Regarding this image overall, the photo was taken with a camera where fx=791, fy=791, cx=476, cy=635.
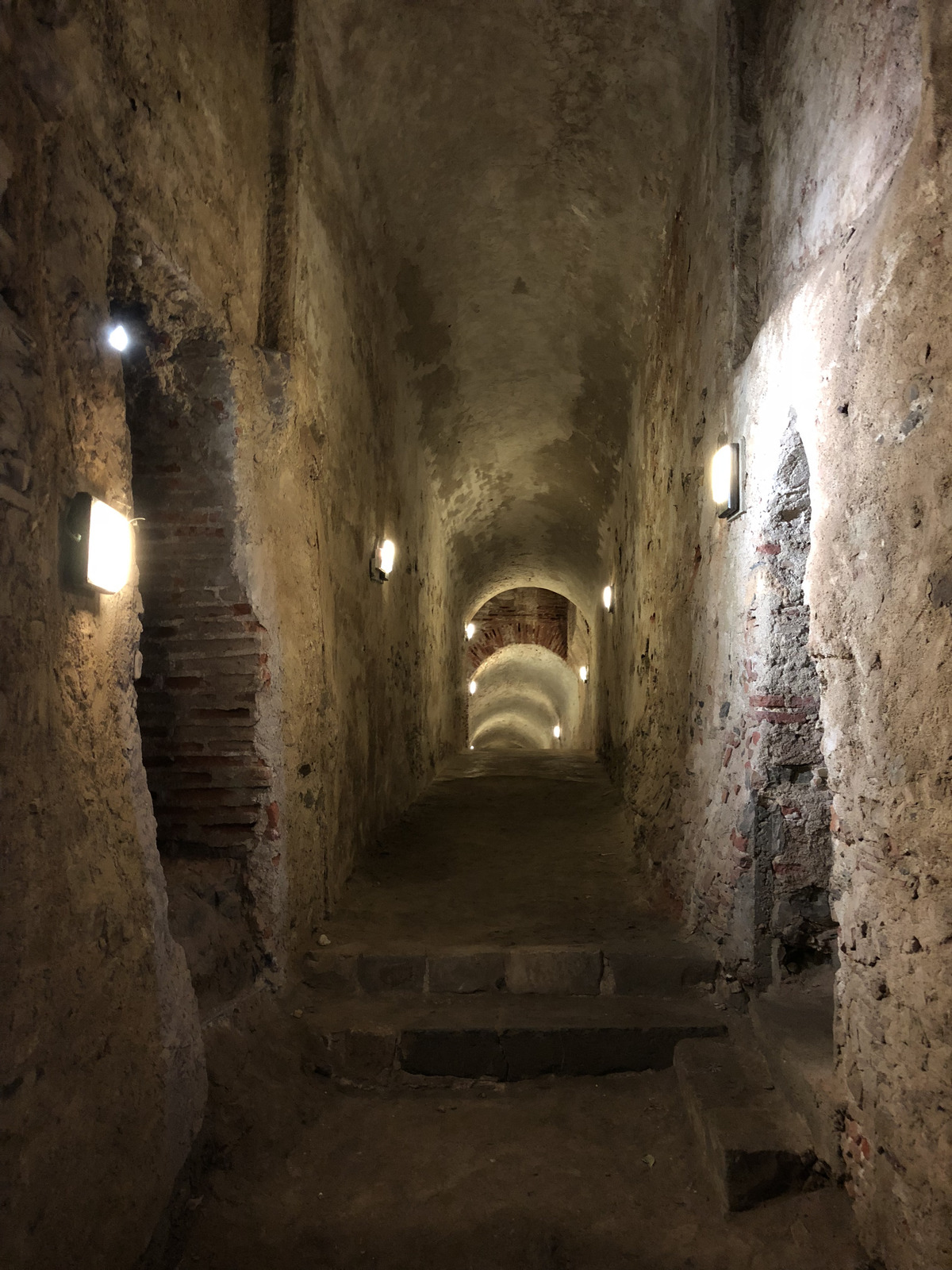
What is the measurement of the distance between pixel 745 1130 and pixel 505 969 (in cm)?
123

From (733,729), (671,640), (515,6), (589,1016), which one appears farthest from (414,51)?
(589,1016)

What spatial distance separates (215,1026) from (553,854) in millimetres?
2824

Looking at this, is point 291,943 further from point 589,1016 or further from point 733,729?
point 733,729

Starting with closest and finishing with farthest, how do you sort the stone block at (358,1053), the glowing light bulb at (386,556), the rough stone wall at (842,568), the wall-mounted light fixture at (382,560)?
the rough stone wall at (842,568) < the stone block at (358,1053) < the wall-mounted light fixture at (382,560) < the glowing light bulb at (386,556)

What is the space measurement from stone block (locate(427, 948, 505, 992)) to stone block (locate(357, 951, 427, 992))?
0.05 m

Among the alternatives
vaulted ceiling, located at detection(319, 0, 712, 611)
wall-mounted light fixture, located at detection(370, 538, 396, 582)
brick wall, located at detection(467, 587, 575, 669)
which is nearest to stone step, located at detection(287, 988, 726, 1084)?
wall-mounted light fixture, located at detection(370, 538, 396, 582)

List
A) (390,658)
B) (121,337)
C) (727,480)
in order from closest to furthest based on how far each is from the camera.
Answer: (121,337) → (727,480) → (390,658)

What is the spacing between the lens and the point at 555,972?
3396 mm

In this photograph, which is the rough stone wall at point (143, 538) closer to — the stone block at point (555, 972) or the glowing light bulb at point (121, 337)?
the glowing light bulb at point (121, 337)

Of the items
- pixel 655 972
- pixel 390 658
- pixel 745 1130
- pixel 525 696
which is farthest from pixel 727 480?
pixel 525 696

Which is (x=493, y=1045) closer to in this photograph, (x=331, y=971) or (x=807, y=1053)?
(x=331, y=971)

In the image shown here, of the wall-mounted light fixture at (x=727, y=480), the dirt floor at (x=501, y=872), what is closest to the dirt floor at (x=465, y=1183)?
the dirt floor at (x=501, y=872)

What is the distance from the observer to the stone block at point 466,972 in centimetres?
338

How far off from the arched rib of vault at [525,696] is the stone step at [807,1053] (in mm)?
10979
